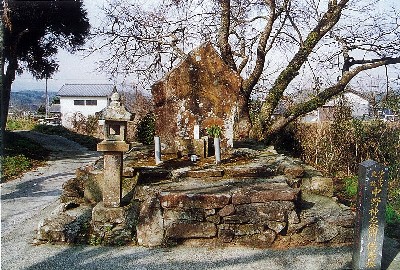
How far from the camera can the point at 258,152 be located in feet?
29.7

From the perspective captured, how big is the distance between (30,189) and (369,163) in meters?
8.50

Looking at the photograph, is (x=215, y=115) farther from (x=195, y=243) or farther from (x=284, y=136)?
(x=284, y=136)

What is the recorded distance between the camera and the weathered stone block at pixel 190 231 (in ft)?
19.4

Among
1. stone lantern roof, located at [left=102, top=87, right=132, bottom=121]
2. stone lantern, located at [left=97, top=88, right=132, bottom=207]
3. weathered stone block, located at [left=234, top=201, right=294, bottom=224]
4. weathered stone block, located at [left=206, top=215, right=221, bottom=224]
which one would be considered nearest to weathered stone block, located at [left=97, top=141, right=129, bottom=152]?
stone lantern, located at [left=97, top=88, right=132, bottom=207]

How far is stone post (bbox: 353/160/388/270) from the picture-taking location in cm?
493

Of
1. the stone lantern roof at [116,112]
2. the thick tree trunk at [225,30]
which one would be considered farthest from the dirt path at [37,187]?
the thick tree trunk at [225,30]

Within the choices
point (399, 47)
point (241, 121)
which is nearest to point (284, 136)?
point (241, 121)

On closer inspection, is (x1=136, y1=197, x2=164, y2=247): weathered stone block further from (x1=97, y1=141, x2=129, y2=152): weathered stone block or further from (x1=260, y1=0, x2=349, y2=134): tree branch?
(x1=260, y1=0, x2=349, y2=134): tree branch

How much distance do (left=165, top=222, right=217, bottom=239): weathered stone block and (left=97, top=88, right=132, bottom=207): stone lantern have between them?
1042 millimetres

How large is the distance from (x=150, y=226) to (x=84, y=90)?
1599 inches

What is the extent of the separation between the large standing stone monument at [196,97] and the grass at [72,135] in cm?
1153

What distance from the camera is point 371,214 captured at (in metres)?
4.95

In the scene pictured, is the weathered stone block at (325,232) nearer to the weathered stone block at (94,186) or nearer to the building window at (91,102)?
the weathered stone block at (94,186)

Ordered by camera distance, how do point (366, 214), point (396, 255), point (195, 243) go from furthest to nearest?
point (195, 243) < point (396, 255) < point (366, 214)
